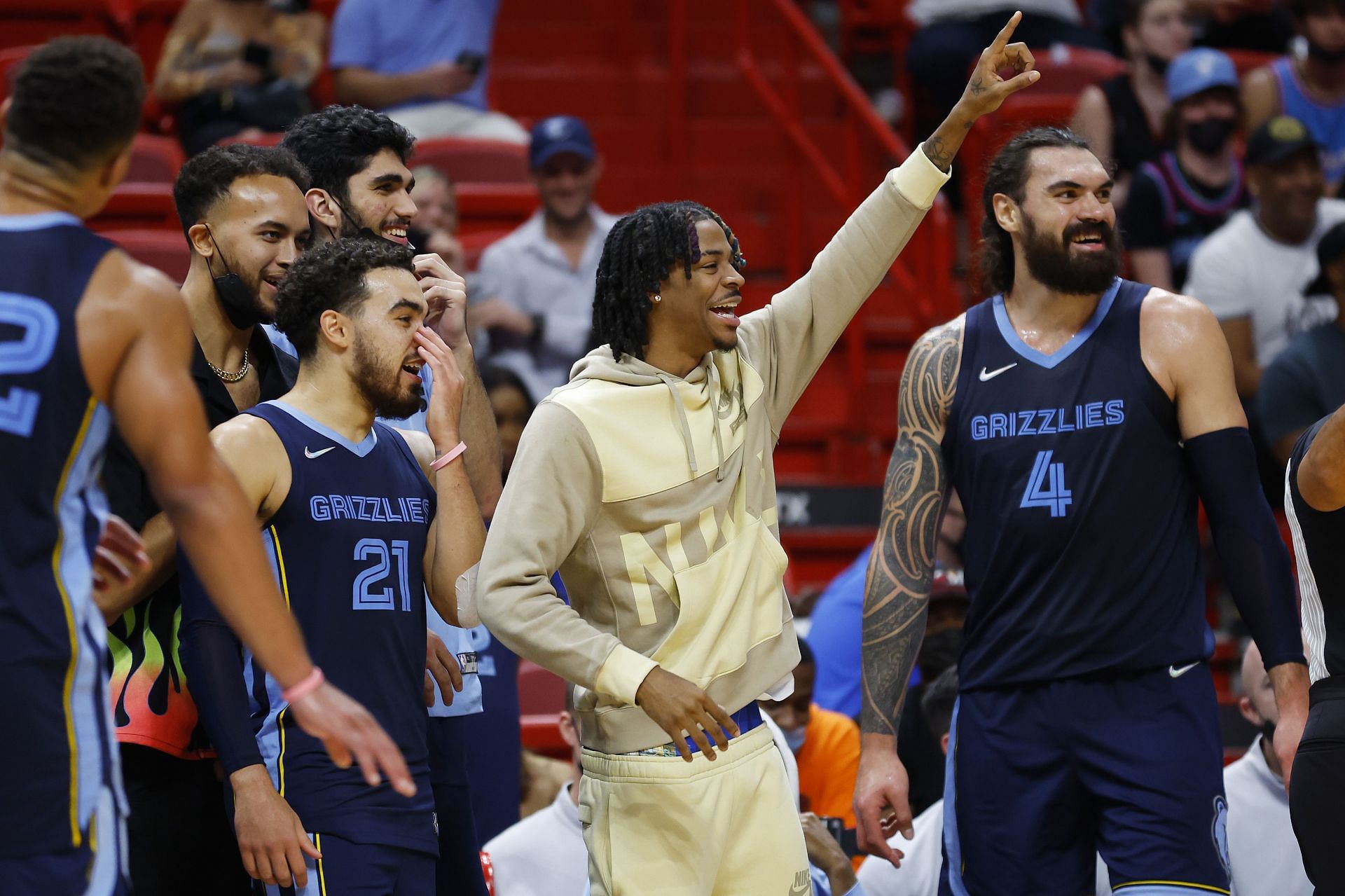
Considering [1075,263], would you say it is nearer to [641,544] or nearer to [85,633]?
[641,544]

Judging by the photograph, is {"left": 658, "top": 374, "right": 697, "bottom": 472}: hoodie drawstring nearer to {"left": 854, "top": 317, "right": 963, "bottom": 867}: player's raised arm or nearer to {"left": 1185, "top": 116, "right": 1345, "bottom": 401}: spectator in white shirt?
{"left": 854, "top": 317, "right": 963, "bottom": 867}: player's raised arm

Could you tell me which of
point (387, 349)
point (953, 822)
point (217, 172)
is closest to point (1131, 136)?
point (953, 822)

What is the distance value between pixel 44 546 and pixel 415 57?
642 cm

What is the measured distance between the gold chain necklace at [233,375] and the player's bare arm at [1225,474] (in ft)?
7.06

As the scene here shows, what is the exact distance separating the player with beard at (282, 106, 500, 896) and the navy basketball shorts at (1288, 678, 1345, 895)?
1.79m

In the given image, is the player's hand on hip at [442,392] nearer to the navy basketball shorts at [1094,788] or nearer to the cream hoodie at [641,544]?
the cream hoodie at [641,544]

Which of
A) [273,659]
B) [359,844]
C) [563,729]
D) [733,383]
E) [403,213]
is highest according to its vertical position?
[403,213]

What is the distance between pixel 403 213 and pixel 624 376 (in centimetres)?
90

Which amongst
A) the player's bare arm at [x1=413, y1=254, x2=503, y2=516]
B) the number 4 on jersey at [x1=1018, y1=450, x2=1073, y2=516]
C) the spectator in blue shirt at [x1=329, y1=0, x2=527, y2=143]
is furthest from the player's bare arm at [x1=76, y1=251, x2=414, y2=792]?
the spectator in blue shirt at [x1=329, y1=0, x2=527, y2=143]

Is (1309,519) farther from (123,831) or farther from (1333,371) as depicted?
(1333,371)

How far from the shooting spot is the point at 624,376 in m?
3.70

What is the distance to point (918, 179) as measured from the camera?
12.8 ft

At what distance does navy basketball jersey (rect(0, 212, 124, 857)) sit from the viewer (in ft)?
8.36

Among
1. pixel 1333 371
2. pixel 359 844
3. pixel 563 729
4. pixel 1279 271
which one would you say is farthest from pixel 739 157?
pixel 359 844
